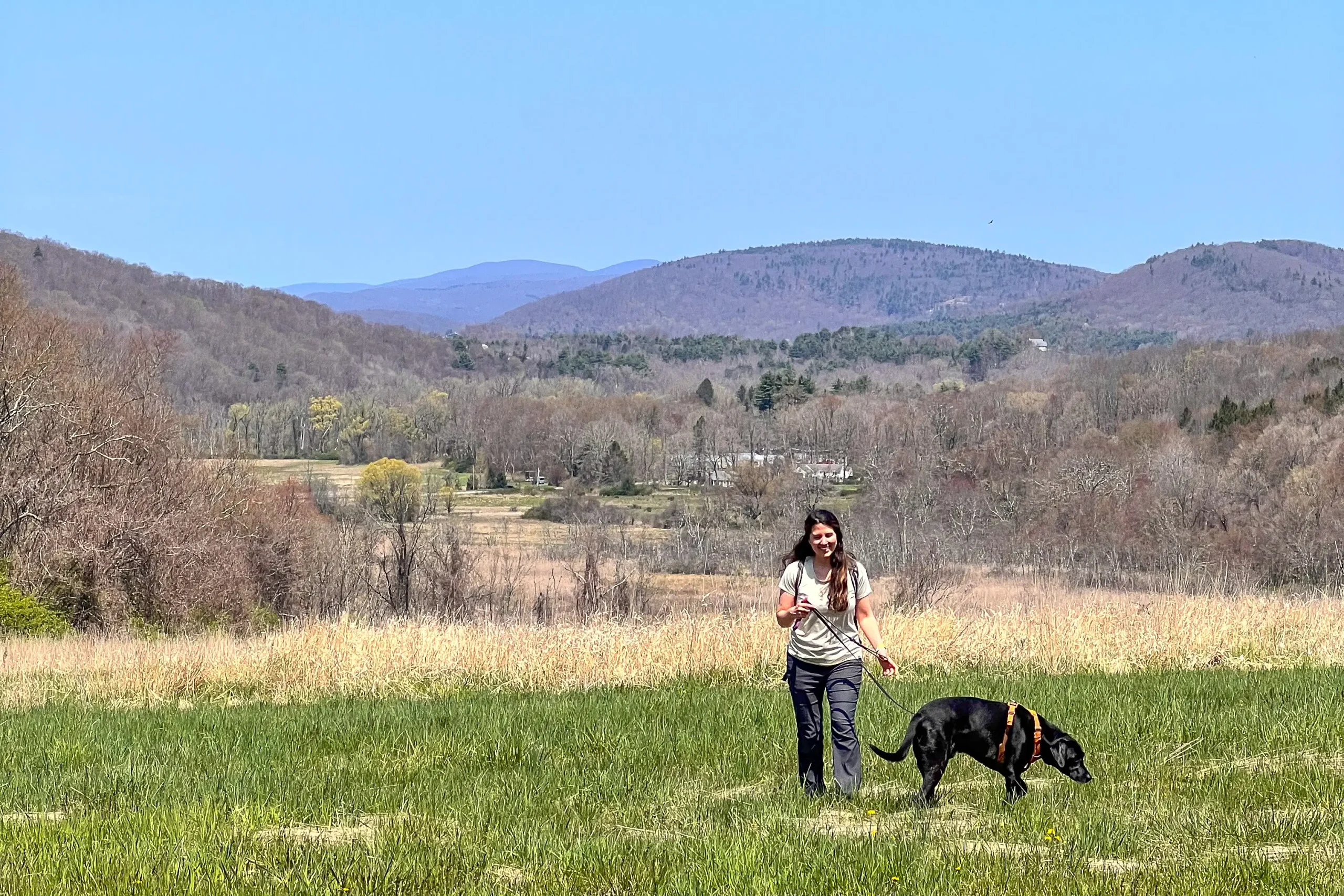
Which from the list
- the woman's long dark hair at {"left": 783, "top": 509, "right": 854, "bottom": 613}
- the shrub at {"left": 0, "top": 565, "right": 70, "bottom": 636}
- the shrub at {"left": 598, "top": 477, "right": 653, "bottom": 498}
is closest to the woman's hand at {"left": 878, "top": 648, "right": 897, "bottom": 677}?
the woman's long dark hair at {"left": 783, "top": 509, "right": 854, "bottom": 613}

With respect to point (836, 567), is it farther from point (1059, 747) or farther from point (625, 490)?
point (625, 490)

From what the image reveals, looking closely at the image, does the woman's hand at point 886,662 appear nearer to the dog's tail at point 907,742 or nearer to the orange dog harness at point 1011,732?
the dog's tail at point 907,742

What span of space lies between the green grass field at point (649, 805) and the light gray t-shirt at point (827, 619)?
0.88 meters

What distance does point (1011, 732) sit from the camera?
7.77m

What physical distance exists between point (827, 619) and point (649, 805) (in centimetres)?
157

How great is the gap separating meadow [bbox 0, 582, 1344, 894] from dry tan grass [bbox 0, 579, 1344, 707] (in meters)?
0.05

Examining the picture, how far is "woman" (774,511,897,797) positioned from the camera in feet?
26.1

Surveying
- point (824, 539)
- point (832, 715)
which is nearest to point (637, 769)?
point (832, 715)

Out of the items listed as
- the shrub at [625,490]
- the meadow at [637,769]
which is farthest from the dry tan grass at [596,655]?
the shrub at [625,490]

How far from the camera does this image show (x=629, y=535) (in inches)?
3110

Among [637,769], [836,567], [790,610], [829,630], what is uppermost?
[836,567]

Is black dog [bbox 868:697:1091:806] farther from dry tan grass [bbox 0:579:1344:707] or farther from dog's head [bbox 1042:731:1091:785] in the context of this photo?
dry tan grass [bbox 0:579:1344:707]

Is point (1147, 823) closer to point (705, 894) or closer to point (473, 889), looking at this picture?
point (705, 894)

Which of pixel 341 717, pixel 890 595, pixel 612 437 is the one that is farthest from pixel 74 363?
pixel 612 437
